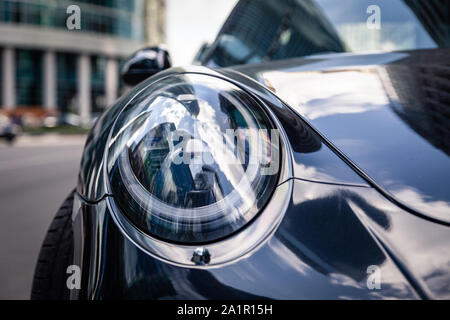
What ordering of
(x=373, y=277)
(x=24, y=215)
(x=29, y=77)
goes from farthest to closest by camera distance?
1. (x=29, y=77)
2. (x=24, y=215)
3. (x=373, y=277)

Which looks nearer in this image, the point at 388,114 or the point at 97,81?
the point at 388,114

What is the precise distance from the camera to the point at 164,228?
99 cm

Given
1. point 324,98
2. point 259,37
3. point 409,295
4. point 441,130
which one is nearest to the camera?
point 409,295

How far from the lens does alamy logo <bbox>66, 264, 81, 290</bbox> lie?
3.52ft

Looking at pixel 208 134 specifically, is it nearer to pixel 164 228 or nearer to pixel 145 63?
pixel 164 228

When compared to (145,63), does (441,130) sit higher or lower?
lower

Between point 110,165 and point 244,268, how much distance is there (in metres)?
0.42

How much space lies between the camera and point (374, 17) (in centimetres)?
206

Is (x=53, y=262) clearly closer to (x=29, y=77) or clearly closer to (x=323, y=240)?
(x=323, y=240)

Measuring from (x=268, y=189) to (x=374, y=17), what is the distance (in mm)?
1372

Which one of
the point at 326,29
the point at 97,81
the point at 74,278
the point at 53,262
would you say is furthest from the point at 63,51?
the point at 74,278
